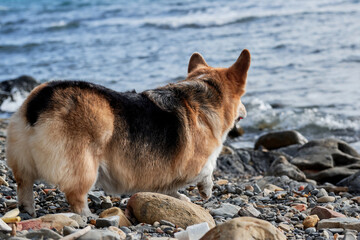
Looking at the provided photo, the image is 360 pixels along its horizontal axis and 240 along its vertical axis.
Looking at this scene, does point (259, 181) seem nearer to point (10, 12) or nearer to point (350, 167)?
point (350, 167)

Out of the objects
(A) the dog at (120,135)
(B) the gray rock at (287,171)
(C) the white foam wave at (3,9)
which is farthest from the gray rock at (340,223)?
(C) the white foam wave at (3,9)

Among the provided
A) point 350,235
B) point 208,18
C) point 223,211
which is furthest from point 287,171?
point 208,18

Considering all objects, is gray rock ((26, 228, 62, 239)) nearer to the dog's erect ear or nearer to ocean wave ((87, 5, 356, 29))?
the dog's erect ear

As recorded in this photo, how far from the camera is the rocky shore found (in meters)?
3.52

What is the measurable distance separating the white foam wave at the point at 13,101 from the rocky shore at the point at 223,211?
6.29 metres

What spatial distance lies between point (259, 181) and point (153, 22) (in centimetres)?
1936

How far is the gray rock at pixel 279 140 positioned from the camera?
9.82 meters

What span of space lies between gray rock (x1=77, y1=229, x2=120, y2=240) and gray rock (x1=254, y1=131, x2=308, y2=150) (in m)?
6.68

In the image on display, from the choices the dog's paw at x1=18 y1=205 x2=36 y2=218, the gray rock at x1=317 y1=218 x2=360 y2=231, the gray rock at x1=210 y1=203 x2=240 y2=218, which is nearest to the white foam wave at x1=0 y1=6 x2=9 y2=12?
the dog's paw at x1=18 y1=205 x2=36 y2=218

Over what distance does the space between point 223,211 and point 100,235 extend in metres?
1.69

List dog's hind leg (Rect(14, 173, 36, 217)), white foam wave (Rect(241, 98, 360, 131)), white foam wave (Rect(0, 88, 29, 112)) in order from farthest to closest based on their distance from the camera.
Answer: white foam wave (Rect(0, 88, 29, 112)) < white foam wave (Rect(241, 98, 360, 131)) < dog's hind leg (Rect(14, 173, 36, 217))

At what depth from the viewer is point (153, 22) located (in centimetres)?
2516

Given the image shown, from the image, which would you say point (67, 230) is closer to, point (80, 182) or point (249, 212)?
point (80, 182)

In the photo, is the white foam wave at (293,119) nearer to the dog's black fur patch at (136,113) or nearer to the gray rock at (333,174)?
the gray rock at (333,174)
